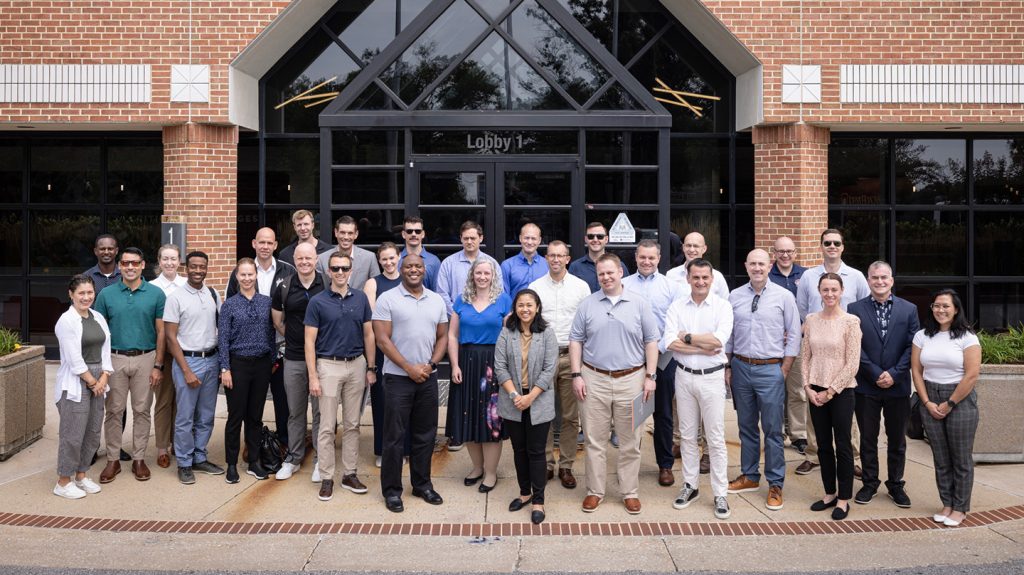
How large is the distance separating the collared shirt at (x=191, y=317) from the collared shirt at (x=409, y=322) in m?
1.63

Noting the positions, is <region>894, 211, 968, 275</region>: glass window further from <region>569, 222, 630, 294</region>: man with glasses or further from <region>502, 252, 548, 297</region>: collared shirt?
<region>502, 252, 548, 297</region>: collared shirt

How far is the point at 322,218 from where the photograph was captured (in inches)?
444

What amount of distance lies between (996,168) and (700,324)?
294 inches

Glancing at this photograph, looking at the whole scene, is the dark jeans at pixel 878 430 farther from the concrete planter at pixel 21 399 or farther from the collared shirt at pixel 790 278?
the concrete planter at pixel 21 399

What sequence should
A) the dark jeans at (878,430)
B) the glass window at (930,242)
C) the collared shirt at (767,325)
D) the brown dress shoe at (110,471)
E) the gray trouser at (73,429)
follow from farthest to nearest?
1. the glass window at (930,242)
2. the brown dress shoe at (110,471)
3. the gray trouser at (73,429)
4. the collared shirt at (767,325)
5. the dark jeans at (878,430)

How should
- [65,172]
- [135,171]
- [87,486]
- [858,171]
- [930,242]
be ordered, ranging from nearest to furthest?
[87,486], [858,171], [930,242], [135,171], [65,172]

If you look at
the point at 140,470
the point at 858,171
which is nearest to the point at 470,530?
the point at 140,470

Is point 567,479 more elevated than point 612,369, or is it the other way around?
point 612,369

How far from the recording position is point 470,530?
6559 millimetres

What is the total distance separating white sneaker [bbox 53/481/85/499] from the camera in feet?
23.9

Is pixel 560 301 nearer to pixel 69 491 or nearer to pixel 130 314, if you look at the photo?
pixel 130 314

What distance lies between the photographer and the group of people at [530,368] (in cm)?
693

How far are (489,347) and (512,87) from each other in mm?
4805

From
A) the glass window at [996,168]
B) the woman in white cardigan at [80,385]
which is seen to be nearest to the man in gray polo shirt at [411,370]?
the woman in white cardigan at [80,385]
